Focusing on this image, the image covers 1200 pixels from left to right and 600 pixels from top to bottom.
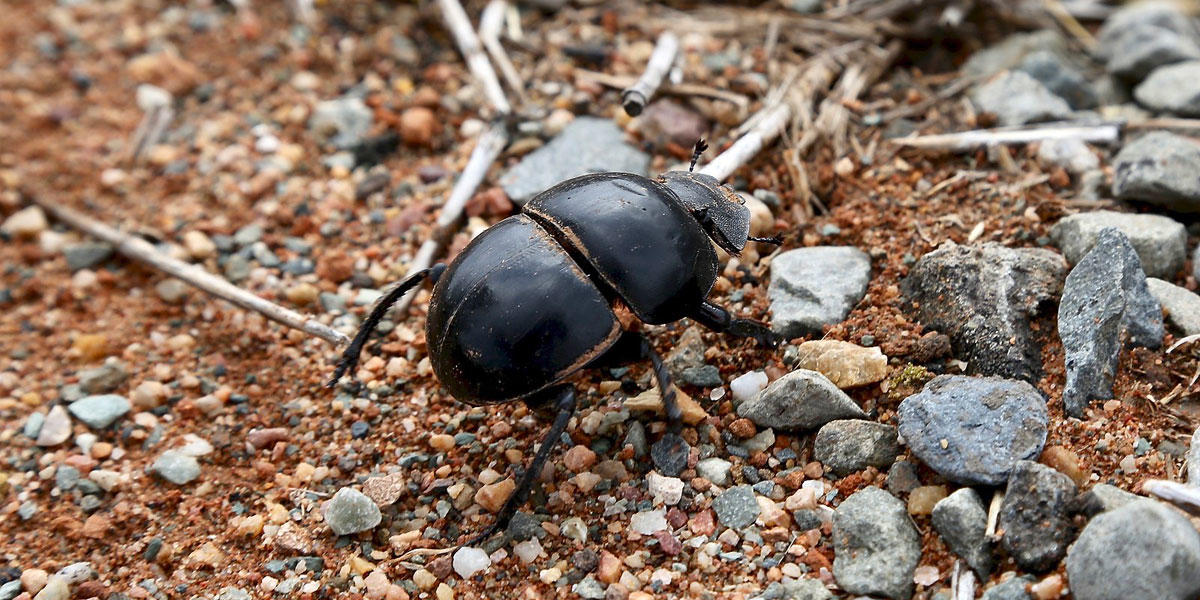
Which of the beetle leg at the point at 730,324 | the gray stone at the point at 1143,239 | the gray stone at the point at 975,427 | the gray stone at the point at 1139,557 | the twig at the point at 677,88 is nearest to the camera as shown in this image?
the gray stone at the point at 1139,557

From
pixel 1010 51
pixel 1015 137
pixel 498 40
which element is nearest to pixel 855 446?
pixel 1015 137

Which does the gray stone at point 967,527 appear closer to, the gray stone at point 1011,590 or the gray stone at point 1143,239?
the gray stone at point 1011,590

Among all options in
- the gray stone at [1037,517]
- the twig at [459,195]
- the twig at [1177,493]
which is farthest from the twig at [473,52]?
the twig at [1177,493]

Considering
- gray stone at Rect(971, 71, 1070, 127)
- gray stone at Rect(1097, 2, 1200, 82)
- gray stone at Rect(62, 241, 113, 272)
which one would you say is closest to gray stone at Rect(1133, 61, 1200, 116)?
gray stone at Rect(1097, 2, 1200, 82)

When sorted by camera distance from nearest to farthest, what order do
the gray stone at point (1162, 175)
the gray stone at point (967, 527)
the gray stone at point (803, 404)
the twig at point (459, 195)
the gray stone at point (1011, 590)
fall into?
the gray stone at point (1011, 590) < the gray stone at point (967, 527) < the gray stone at point (803, 404) < the gray stone at point (1162, 175) < the twig at point (459, 195)

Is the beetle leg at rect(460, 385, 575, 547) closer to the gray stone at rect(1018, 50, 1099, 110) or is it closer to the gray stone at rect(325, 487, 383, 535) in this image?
the gray stone at rect(325, 487, 383, 535)

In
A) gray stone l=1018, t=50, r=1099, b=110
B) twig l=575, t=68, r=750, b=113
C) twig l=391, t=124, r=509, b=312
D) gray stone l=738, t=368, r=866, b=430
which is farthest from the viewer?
gray stone l=1018, t=50, r=1099, b=110
